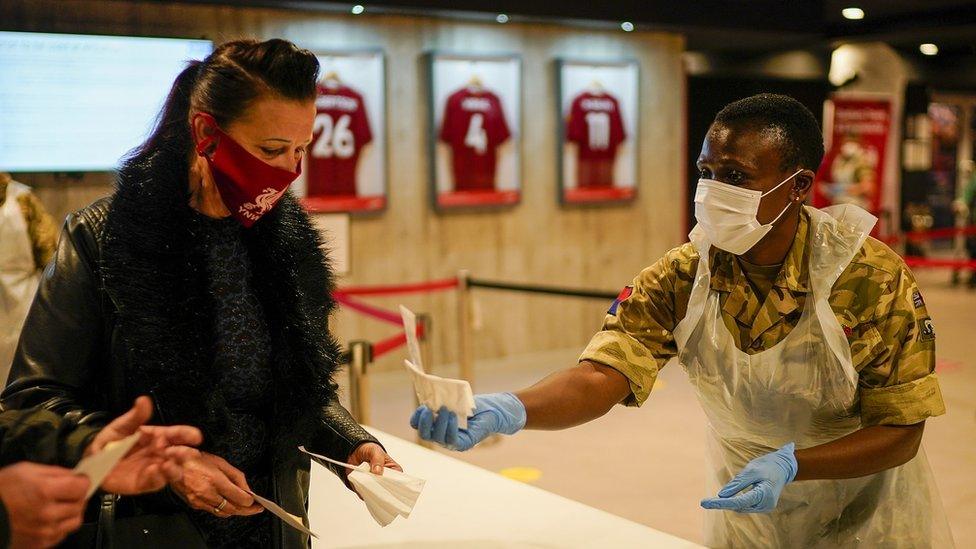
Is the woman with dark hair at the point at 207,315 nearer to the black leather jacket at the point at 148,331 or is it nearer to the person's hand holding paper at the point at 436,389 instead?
the black leather jacket at the point at 148,331

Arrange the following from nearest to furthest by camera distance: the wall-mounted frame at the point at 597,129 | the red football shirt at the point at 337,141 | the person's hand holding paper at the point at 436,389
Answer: the person's hand holding paper at the point at 436,389, the red football shirt at the point at 337,141, the wall-mounted frame at the point at 597,129

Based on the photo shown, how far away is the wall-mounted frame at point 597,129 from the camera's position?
297 inches

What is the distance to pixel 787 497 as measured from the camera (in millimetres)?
1971

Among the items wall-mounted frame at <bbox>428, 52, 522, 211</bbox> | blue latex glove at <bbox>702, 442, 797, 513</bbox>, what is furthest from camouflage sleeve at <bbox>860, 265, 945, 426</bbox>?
wall-mounted frame at <bbox>428, 52, 522, 211</bbox>

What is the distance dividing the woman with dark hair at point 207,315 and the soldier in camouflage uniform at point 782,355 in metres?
0.25

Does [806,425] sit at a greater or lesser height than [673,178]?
lesser

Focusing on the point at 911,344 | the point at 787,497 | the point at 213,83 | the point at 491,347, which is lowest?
the point at 491,347

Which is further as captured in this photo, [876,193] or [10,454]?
[876,193]

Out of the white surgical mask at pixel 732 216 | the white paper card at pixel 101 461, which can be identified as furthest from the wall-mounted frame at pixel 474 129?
the white paper card at pixel 101 461

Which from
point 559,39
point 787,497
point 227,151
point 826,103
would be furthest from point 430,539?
point 826,103

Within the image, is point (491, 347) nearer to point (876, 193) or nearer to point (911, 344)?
point (911, 344)

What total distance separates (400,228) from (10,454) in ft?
18.5

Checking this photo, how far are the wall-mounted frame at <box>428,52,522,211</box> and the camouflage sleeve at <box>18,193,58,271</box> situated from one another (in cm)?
302

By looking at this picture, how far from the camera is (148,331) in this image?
1.58m
